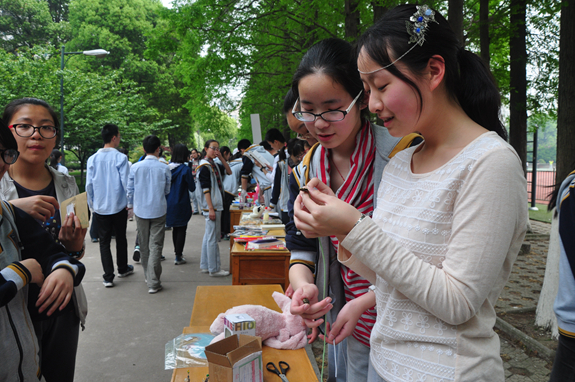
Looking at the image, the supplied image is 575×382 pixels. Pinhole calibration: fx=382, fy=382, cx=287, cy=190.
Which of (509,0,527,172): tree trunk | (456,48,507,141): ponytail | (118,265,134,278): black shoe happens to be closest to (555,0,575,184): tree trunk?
(509,0,527,172): tree trunk

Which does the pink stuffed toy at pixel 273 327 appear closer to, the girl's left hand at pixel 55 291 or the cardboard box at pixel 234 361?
the cardboard box at pixel 234 361

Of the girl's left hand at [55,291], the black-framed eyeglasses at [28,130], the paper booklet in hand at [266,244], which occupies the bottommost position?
the paper booklet in hand at [266,244]

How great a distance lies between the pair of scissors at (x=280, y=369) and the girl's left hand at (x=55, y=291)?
39.9 inches

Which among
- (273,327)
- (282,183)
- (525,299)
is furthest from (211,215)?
(525,299)

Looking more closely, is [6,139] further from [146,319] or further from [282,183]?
[282,183]

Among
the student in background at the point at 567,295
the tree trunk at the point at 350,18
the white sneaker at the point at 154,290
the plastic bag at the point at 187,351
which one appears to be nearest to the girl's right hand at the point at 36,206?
the plastic bag at the point at 187,351

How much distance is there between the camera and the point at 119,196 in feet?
19.5

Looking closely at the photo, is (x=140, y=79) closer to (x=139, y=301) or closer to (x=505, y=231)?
(x=139, y=301)

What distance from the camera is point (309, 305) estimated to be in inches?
55.5

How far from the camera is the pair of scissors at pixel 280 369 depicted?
1.80m

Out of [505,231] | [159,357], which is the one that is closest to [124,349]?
[159,357]

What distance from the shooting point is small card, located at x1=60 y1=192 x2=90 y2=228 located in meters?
2.10

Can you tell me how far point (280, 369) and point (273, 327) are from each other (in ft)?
0.93

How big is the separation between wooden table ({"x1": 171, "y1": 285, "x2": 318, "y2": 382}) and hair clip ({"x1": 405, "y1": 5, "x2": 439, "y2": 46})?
5.01ft
